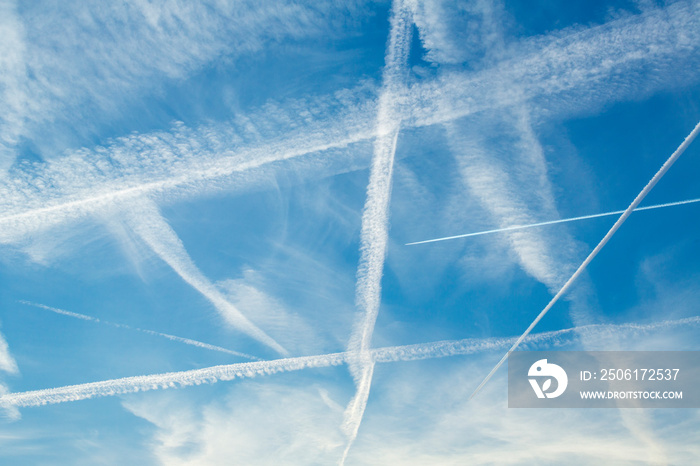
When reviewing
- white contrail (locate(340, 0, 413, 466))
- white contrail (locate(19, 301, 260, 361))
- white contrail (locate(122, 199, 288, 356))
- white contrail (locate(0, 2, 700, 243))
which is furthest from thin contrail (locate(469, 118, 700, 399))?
white contrail (locate(19, 301, 260, 361))

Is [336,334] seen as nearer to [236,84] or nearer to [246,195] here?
[246,195]

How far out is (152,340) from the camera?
5250 millimetres

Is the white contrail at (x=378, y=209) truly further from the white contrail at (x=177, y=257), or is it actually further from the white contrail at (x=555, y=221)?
the white contrail at (x=177, y=257)

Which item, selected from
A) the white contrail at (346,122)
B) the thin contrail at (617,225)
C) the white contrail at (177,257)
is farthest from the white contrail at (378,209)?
the thin contrail at (617,225)

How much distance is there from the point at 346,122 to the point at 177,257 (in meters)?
3.00

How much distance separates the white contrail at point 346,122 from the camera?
4039mm

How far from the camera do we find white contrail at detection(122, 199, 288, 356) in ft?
15.8

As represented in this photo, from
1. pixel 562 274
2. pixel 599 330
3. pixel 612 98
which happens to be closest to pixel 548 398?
pixel 599 330

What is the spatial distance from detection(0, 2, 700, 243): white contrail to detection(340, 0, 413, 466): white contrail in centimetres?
20

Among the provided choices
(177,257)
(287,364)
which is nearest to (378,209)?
(287,364)

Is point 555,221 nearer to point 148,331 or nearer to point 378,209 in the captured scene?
point 378,209

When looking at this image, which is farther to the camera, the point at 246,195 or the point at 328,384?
the point at 328,384

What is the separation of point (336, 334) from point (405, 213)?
2.05 meters

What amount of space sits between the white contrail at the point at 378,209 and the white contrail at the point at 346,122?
0.20 metres
